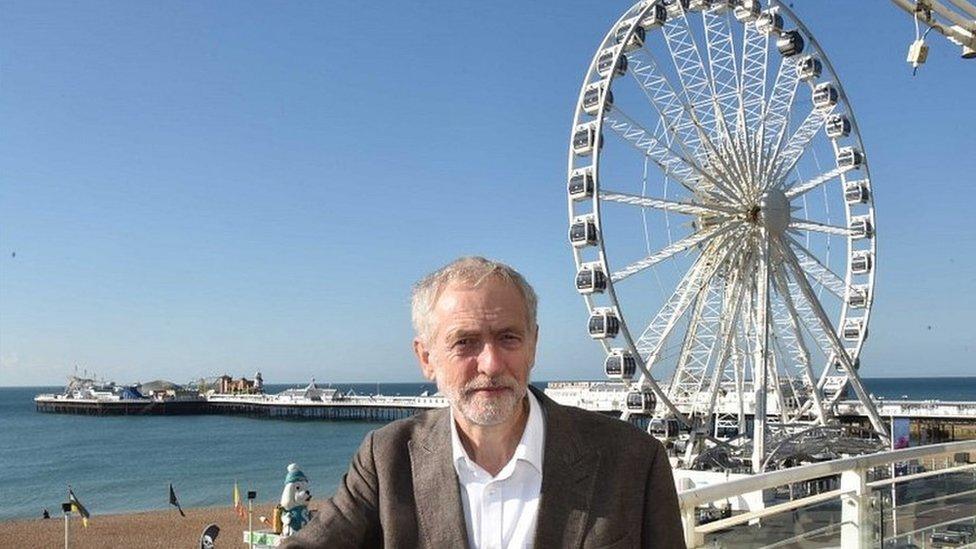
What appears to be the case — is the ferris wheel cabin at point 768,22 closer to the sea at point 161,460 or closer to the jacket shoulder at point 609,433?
the sea at point 161,460

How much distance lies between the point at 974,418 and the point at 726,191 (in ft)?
120

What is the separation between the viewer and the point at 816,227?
81.9ft

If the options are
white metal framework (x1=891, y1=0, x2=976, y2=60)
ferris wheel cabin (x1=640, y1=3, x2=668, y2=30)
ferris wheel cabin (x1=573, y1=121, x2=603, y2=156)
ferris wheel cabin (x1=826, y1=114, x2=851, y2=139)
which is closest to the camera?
white metal framework (x1=891, y1=0, x2=976, y2=60)

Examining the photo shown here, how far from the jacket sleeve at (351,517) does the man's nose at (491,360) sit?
0.35 metres

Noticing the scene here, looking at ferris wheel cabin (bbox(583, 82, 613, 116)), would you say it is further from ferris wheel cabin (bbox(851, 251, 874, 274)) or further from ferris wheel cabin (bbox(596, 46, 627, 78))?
ferris wheel cabin (bbox(851, 251, 874, 274))

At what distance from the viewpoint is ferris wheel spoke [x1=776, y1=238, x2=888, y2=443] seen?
22922mm

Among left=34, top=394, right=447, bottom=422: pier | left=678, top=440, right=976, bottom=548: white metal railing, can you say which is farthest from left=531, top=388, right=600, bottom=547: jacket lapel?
left=34, top=394, right=447, bottom=422: pier

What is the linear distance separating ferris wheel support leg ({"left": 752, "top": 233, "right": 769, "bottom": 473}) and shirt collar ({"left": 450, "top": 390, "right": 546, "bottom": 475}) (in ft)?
69.8

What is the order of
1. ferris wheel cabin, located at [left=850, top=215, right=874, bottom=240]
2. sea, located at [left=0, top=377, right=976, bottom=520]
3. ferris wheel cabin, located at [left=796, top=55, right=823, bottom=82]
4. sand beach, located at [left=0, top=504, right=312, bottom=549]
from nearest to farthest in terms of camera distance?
ferris wheel cabin, located at [left=796, top=55, right=823, bottom=82] < ferris wheel cabin, located at [left=850, top=215, right=874, bottom=240] < sand beach, located at [left=0, top=504, right=312, bottom=549] < sea, located at [left=0, top=377, right=976, bottom=520]

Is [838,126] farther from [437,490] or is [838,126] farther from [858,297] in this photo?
[437,490]

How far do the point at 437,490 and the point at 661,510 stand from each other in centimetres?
49

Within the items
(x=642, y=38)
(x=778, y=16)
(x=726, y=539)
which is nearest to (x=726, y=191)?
(x=642, y=38)

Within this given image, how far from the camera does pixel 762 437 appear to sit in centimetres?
2377

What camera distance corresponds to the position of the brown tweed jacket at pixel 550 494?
198 centimetres
